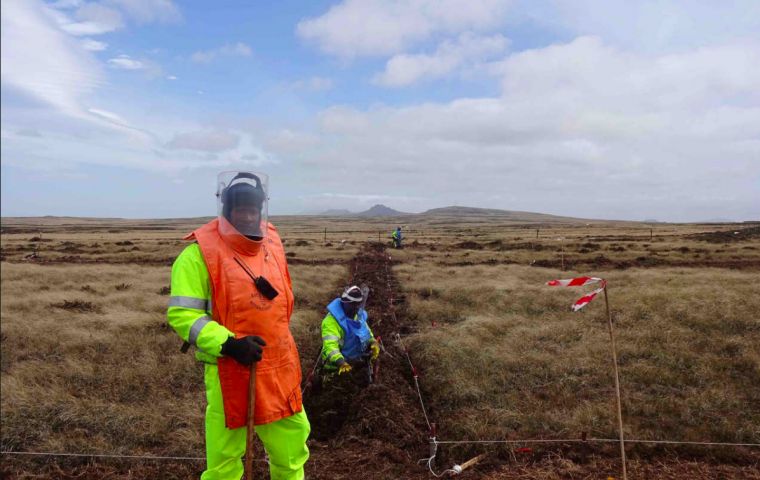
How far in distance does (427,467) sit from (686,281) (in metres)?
11.5

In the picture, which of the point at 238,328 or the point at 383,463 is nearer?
the point at 238,328

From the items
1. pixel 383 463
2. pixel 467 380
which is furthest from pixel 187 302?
pixel 467 380

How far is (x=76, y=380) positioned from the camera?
6.65 metres

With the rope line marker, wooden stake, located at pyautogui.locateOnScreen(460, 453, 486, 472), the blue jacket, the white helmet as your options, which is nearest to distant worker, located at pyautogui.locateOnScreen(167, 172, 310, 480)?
wooden stake, located at pyautogui.locateOnScreen(460, 453, 486, 472)

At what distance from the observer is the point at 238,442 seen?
10.1ft

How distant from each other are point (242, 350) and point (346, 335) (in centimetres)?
387

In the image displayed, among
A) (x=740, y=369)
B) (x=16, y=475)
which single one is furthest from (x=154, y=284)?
(x=740, y=369)

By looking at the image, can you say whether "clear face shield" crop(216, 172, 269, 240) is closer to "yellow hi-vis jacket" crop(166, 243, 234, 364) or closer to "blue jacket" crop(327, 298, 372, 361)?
"yellow hi-vis jacket" crop(166, 243, 234, 364)

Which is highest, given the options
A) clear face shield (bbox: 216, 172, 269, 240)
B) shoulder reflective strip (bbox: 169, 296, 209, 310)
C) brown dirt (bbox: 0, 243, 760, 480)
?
clear face shield (bbox: 216, 172, 269, 240)

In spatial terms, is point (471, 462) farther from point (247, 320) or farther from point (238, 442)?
point (247, 320)

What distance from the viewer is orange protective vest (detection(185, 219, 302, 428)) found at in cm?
290

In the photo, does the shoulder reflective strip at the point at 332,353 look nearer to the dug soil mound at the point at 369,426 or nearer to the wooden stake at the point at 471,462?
the dug soil mound at the point at 369,426

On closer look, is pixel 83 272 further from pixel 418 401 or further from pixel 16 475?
pixel 418 401

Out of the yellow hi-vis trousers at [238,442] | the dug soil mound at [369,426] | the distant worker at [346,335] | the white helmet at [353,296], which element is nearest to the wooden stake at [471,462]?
the dug soil mound at [369,426]
